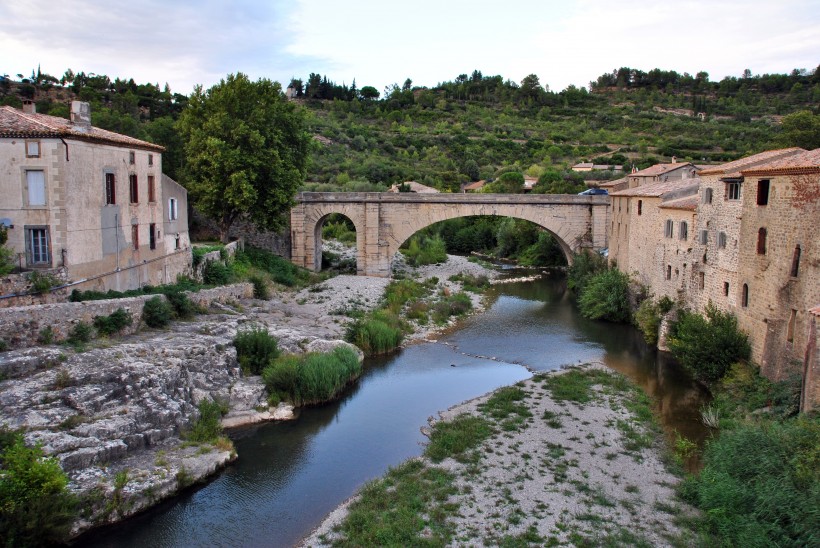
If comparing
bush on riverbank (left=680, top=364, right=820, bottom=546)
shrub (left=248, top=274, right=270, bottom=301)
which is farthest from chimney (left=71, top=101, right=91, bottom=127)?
bush on riverbank (left=680, top=364, right=820, bottom=546)

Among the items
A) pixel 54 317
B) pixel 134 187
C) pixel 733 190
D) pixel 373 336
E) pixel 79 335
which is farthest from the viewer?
pixel 373 336

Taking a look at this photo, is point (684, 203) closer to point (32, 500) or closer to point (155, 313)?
point (155, 313)

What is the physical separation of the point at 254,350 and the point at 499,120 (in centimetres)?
8893

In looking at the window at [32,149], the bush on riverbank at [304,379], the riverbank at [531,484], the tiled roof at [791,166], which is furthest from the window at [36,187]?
the tiled roof at [791,166]

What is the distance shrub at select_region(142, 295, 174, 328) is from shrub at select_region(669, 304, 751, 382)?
16.1 meters

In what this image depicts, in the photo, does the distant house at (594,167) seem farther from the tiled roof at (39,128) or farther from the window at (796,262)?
the tiled roof at (39,128)

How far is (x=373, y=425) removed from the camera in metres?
17.4

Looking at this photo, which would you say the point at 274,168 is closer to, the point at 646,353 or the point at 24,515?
the point at 646,353

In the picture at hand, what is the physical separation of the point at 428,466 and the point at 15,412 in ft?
28.5

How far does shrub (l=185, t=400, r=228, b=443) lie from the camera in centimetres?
1530

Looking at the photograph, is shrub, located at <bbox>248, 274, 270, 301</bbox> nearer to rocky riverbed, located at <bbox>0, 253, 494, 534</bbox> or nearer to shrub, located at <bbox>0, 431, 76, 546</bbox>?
rocky riverbed, located at <bbox>0, 253, 494, 534</bbox>

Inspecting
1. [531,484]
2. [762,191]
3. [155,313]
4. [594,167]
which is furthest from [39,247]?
[594,167]

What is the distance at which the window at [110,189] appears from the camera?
65.3ft

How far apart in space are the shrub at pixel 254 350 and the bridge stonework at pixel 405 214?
17.8 m
